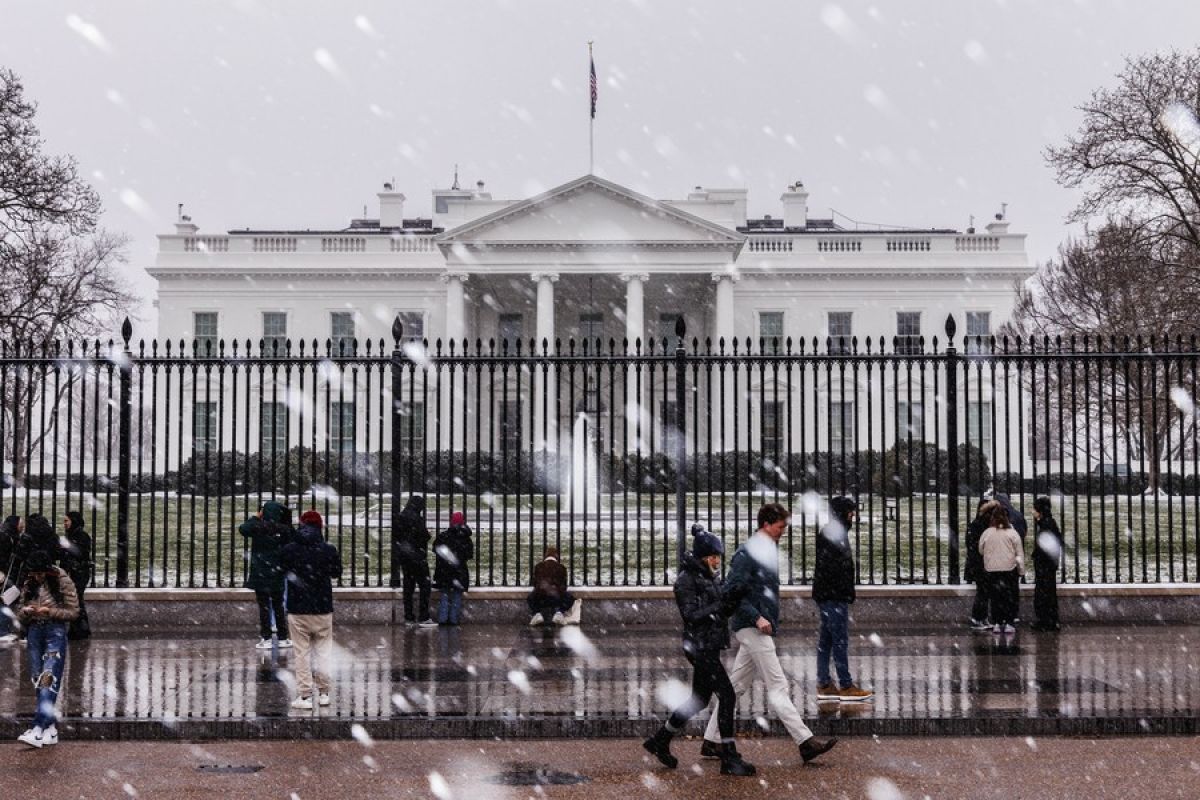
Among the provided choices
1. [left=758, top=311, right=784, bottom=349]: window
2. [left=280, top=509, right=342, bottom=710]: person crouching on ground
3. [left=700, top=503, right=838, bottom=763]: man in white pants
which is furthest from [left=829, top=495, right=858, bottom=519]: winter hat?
[left=758, top=311, right=784, bottom=349]: window

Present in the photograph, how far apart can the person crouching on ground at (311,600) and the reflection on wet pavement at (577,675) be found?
316 mm

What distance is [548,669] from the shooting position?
34.7ft

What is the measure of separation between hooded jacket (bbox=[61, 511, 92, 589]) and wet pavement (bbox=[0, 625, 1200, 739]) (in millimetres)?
682

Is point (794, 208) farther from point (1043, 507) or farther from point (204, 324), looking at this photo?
point (1043, 507)

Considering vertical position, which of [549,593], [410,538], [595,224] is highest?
[595,224]

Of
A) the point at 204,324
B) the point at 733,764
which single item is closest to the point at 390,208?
the point at 204,324

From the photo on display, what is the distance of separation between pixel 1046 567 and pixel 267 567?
758 cm

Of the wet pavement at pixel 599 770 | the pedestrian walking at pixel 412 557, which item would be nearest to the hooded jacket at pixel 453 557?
the pedestrian walking at pixel 412 557

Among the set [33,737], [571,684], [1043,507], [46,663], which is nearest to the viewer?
[33,737]

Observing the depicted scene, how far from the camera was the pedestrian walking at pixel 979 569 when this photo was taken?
1265cm

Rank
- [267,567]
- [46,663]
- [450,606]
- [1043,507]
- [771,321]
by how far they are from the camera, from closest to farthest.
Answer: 1. [46,663]
2. [267,567]
3. [1043,507]
4. [450,606]
5. [771,321]

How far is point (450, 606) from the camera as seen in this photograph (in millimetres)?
13195

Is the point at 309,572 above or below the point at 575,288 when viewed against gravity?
below

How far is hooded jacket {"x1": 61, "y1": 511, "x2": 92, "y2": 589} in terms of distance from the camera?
11742 millimetres
